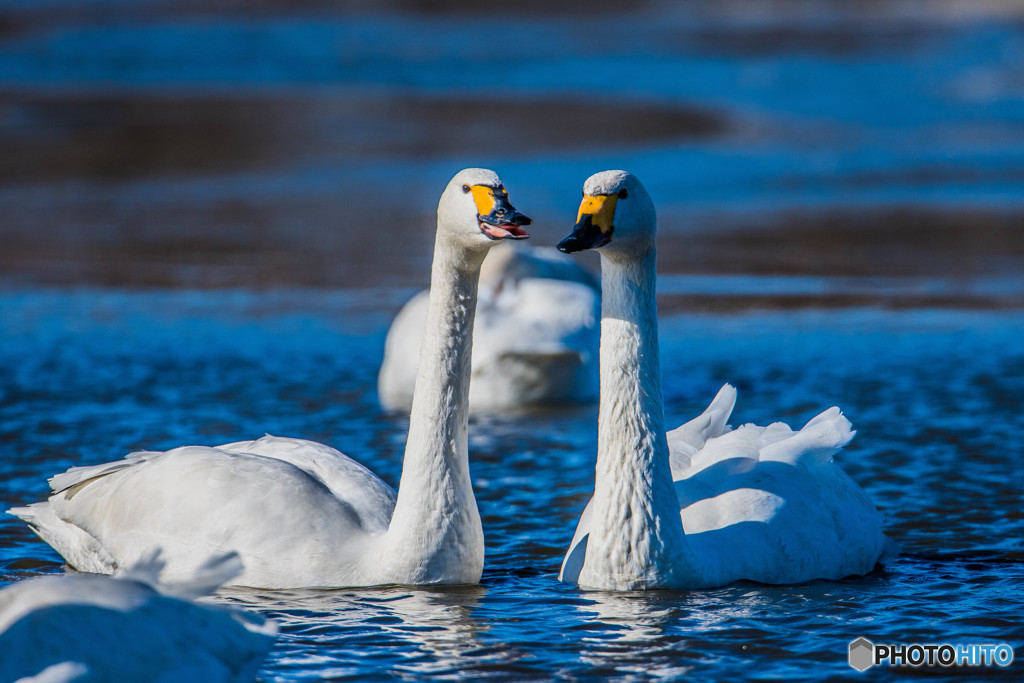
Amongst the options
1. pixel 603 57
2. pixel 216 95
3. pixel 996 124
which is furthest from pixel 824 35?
pixel 216 95

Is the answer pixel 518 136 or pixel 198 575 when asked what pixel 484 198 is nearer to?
pixel 198 575

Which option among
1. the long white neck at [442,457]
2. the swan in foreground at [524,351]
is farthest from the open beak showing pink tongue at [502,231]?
the swan in foreground at [524,351]

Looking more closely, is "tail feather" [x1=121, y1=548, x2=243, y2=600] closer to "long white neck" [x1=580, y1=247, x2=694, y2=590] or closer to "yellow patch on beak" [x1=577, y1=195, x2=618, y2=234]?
"long white neck" [x1=580, y1=247, x2=694, y2=590]

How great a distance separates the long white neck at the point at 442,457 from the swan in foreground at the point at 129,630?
1.37 metres

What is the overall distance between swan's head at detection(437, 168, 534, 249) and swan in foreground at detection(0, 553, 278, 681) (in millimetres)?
1779

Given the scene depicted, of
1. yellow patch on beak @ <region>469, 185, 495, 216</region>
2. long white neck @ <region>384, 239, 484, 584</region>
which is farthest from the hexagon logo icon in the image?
yellow patch on beak @ <region>469, 185, 495, 216</region>

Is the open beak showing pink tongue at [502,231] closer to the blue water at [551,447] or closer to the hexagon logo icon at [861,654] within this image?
the blue water at [551,447]

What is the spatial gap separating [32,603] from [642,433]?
2.50 meters

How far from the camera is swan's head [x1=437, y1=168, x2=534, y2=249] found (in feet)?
19.4

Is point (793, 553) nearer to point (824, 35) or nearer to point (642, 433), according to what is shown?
point (642, 433)

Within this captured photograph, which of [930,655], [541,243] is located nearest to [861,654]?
[930,655]

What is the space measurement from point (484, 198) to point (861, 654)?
215 centimetres

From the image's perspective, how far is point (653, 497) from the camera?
5.95 meters

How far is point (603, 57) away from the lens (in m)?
36.1
